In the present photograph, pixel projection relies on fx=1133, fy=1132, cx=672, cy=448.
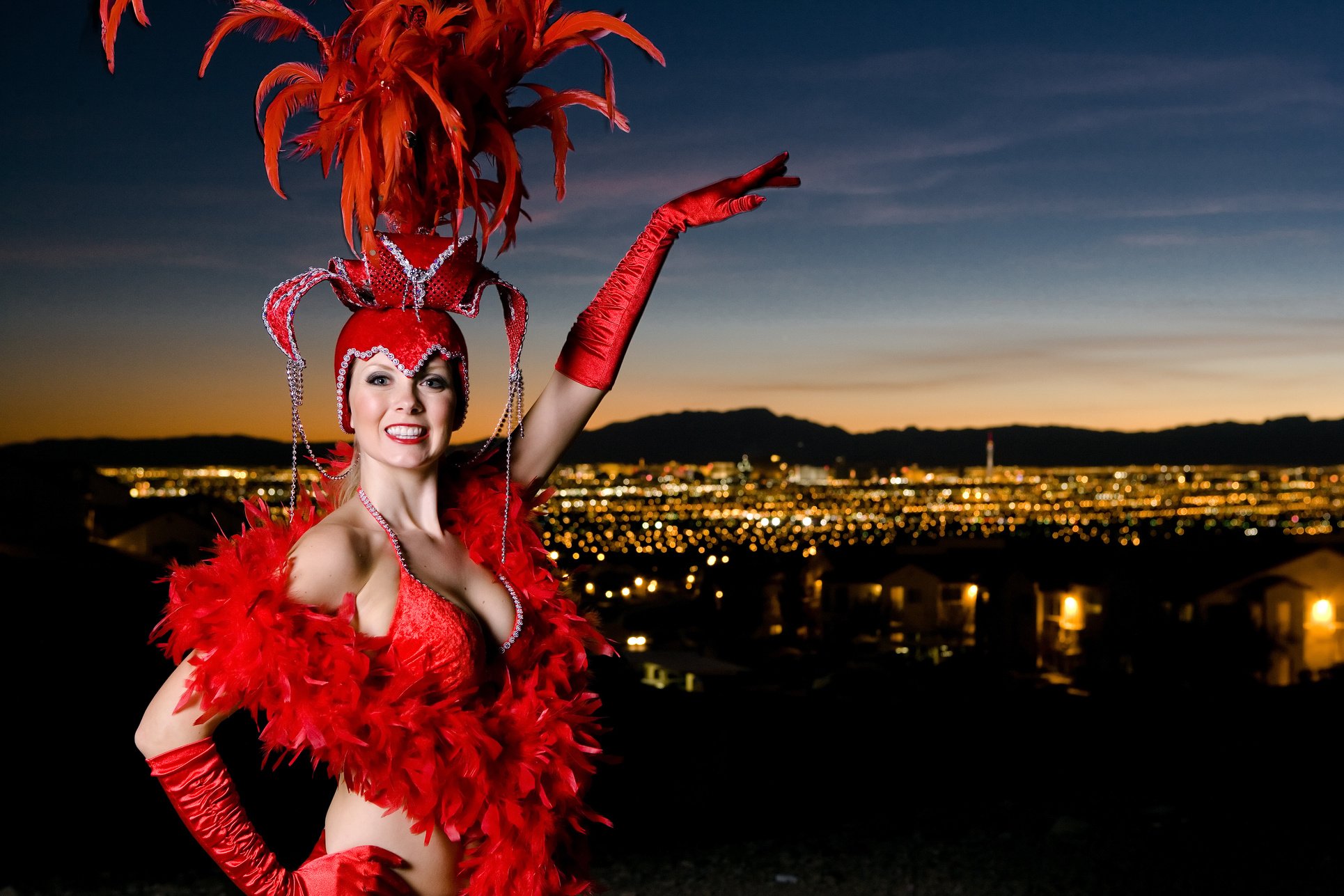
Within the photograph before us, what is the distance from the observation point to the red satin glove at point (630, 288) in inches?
97.3

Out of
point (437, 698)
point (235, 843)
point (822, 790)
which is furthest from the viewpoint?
point (822, 790)

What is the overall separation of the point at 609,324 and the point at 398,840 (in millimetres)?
1149

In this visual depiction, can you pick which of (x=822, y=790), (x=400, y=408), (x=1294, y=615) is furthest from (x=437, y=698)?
(x=1294, y=615)

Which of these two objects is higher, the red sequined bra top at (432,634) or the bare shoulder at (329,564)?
the bare shoulder at (329,564)

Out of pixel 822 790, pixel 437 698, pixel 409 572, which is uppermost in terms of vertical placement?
pixel 409 572

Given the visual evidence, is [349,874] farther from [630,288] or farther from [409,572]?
[630,288]

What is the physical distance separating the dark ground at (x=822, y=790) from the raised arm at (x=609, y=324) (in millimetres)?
3708

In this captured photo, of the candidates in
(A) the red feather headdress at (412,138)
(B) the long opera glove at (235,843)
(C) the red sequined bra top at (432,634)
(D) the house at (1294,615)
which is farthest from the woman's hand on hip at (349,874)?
(D) the house at (1294,615)

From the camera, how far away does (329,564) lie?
205 cm

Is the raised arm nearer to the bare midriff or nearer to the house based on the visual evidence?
the bare midriff

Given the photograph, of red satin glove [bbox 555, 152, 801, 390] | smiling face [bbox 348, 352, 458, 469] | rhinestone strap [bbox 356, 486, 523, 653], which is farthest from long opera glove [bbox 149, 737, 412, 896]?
red satin glove [bbox 555, 152, 801, 390]

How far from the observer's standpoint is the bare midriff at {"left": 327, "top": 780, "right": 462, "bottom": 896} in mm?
2150

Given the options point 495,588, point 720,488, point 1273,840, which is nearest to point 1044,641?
point 1273,840

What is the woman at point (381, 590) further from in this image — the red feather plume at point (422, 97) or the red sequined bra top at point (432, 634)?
the red feather plume at point (422, 97)
